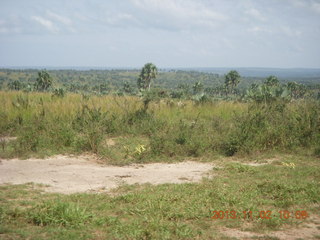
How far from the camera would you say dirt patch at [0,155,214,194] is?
6043 millimetres

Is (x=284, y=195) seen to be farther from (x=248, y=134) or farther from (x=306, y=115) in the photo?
(x=306, y=115)

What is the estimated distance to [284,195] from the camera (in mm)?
5371

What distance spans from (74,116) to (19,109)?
2.14m

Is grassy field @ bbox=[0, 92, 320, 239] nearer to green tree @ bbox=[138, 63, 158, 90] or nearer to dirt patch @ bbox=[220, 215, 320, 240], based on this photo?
dirt patch @ bbox=[220, 215, 320, 240]

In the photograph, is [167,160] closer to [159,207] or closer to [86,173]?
[86,173]

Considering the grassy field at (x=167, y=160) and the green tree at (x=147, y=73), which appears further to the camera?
the green tree at (x=147, y=73)

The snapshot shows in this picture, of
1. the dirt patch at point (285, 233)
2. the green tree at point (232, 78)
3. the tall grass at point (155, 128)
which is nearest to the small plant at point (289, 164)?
the tall grass at point (155, 128)

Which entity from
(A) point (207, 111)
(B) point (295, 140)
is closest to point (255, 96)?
(A) point (207, 111)
